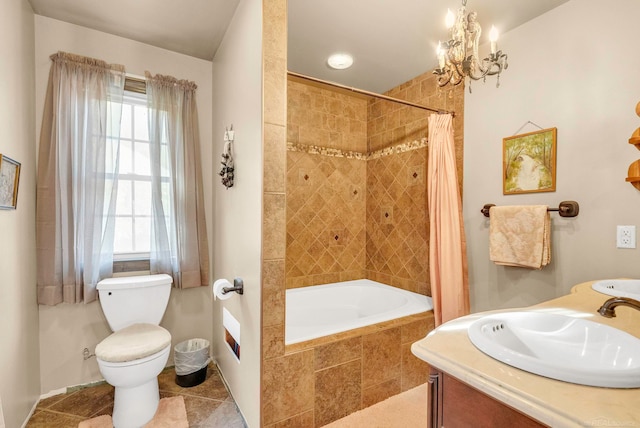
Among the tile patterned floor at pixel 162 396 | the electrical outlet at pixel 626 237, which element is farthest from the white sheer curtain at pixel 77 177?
the electrical outlet at pixel 626 237

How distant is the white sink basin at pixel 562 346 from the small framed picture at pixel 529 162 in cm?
117

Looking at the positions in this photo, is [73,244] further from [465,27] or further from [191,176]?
[465,27]

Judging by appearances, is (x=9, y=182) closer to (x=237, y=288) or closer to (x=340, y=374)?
(x=237, y=288)

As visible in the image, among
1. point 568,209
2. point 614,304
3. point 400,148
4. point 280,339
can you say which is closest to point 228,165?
point 280,339

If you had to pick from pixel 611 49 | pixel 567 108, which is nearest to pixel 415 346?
pixel 567 108

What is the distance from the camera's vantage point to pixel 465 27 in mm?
1313

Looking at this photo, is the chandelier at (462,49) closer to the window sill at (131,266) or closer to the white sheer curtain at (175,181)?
the white sheer curtain at (175,181)

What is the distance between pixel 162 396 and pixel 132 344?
0.54m

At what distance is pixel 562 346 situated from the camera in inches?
37.0

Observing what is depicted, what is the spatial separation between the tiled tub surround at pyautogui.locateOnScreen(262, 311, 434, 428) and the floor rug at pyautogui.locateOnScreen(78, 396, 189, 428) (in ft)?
2.17

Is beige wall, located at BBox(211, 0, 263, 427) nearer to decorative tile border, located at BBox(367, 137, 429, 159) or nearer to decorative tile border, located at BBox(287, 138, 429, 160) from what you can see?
decorative tile border, located at BBox(287, 138, 429, 160)

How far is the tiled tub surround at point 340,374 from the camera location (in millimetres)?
1479

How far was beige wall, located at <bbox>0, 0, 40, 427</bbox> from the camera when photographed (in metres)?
1.45

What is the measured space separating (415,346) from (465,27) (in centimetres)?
139
